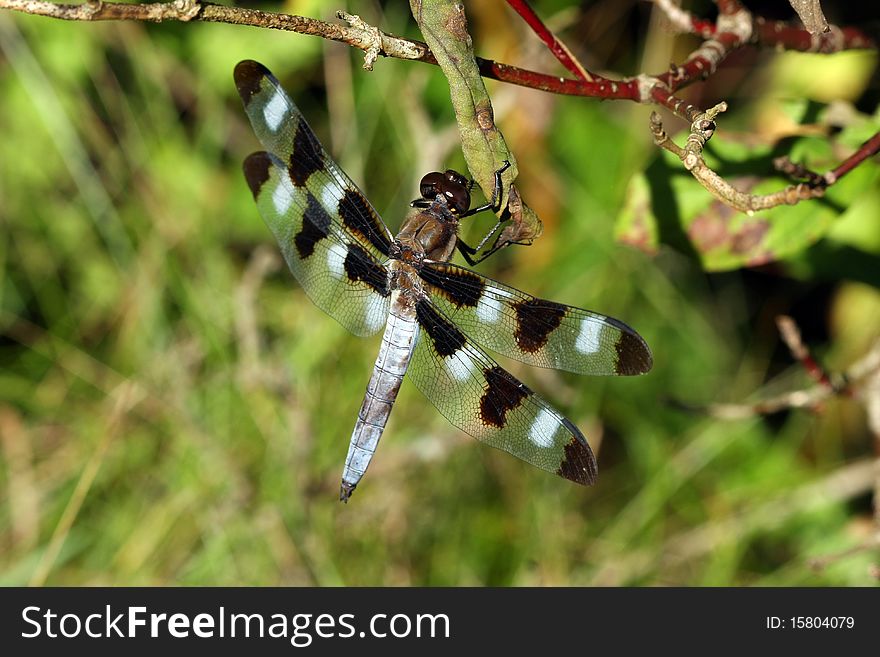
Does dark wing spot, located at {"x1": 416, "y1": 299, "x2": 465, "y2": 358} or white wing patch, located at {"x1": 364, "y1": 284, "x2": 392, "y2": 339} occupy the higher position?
white wing patch, located at {"x1": 364, "y1": 284, "x2": 392, "y2": 339}

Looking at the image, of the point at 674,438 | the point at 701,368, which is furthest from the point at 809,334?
the point at 674,438

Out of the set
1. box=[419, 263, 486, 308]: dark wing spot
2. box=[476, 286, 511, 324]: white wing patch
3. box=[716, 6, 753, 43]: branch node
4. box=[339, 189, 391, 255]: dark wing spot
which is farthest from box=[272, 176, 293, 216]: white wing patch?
box=[716, 6, 753, 43]: branch node

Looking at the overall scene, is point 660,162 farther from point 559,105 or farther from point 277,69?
point 277,69

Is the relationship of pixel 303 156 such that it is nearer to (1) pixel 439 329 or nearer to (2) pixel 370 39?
(1) pixel 439 329

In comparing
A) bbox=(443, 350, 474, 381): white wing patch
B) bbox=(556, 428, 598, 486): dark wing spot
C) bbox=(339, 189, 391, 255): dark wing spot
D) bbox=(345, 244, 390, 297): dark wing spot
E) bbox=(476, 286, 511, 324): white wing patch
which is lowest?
bbox=(556, 428, 598, 486): dark wing spot

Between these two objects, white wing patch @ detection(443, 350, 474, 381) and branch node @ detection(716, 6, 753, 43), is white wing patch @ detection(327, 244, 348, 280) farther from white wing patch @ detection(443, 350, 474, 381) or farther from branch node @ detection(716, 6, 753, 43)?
branch node @ detection(716, 6, 753, 43)

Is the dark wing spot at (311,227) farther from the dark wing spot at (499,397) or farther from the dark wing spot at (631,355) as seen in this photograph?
the dark wing spot at (631,355)
